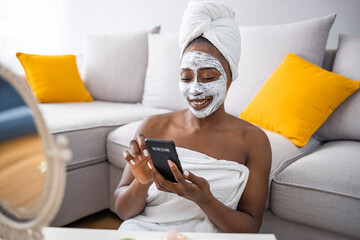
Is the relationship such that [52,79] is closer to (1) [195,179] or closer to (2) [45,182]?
(1) [195,179]

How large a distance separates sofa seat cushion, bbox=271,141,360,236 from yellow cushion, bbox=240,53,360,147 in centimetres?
26

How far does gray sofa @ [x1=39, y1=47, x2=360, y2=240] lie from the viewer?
1.12 metres

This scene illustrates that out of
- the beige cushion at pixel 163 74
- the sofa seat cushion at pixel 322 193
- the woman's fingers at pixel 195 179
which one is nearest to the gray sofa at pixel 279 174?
the sofa seat cushion at pixel 322 193

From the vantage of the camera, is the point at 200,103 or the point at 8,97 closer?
the point at 8,97

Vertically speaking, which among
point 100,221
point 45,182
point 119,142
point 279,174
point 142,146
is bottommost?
point 100,221

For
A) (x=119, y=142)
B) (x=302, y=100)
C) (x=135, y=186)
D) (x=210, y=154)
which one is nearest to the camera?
(x=135, y=186)

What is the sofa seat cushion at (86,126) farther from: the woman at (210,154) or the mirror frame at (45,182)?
the mirror frame at (45,182)

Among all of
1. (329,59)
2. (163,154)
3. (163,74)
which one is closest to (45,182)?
(163,154)

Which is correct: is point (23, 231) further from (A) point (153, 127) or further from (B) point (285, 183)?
(B) point (285, 183)

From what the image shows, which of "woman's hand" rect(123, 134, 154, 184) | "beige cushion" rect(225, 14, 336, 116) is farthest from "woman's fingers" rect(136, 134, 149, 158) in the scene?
"beige cushion" rect(225, 14, 336, 116)

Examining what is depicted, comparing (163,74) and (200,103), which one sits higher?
(200,103)

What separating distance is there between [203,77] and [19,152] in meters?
0.66

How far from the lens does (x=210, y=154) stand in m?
1.10

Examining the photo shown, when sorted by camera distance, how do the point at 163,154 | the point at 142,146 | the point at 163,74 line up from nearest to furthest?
the point at 163,154 → the point at 142,146 → the point at 163,74
